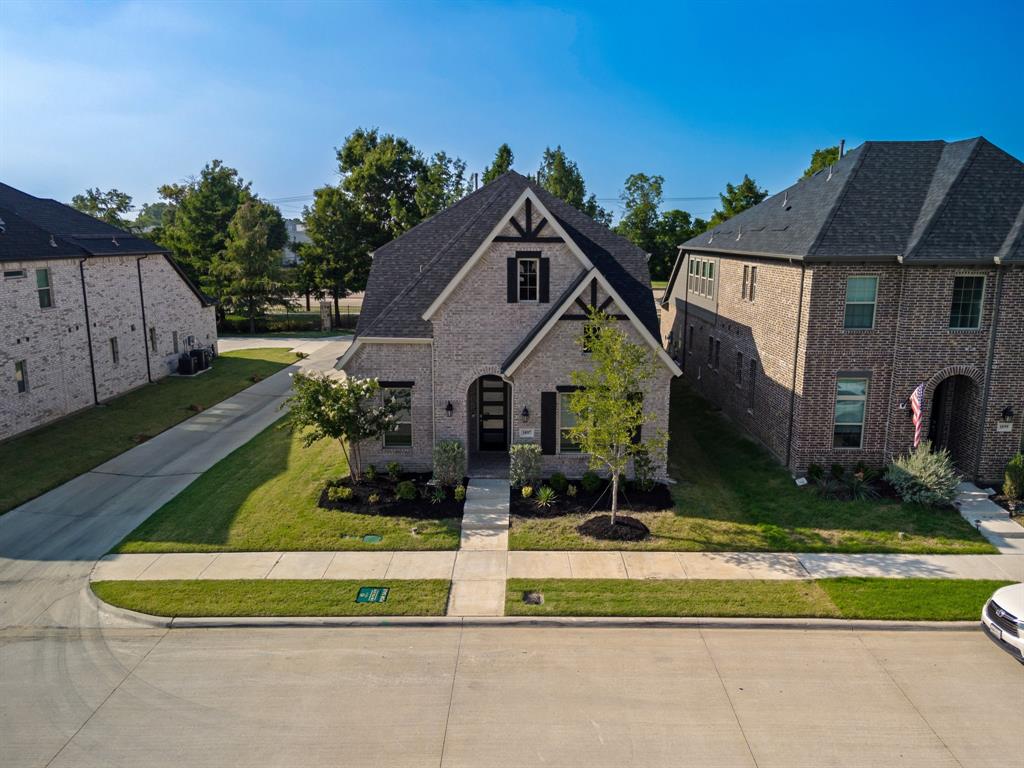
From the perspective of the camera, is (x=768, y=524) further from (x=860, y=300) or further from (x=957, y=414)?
(x=957, y=414)

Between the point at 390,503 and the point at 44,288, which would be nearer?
the point at 390,503

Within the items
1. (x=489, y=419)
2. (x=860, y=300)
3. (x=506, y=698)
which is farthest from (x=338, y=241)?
(x=506, y=698)

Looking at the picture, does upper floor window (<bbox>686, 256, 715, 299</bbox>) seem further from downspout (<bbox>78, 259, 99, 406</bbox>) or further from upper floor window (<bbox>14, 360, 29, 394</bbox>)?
upper floor window (<bbox>14, 360, 29, 394</bbox>)

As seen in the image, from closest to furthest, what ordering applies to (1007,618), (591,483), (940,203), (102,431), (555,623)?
(1007,618) < (555,623) < (591,483) < (940,203) < (102,431)

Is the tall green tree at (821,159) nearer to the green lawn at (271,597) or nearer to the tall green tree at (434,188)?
the tall green tree at (434,188)

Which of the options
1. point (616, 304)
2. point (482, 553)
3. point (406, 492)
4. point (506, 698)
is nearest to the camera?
point (506, 698)

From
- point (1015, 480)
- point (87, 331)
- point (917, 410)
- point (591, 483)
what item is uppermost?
point (87, 331)

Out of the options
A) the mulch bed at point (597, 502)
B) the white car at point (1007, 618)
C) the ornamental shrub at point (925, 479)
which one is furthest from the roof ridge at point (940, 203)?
the white car at point (1007, 618)

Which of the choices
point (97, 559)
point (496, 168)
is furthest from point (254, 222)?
point (97, 559)

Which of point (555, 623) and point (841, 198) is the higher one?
point (841, 198)
